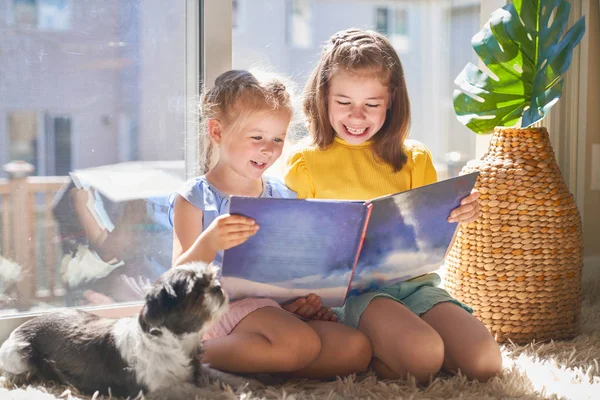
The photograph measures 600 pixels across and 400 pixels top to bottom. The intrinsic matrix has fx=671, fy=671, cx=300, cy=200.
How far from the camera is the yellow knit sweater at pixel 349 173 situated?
1465 millimetres

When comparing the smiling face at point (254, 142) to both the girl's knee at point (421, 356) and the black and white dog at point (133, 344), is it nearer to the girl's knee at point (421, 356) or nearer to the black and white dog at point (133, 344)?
the black and white dog at point (133, 344)

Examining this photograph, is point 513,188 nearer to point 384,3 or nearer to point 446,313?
point 446,313

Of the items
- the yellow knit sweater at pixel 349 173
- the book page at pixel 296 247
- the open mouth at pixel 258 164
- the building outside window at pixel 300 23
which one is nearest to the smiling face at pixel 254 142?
the open mouth at pixel 258 164

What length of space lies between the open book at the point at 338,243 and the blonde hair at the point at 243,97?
1.00 ft

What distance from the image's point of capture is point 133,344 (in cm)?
107

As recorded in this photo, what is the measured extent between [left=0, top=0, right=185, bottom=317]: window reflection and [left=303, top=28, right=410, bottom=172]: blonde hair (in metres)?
0.37

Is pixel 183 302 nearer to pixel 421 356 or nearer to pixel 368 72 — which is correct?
pixel 421 356

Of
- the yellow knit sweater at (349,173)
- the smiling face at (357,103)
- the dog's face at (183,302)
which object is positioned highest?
the smiling face at (357,103)

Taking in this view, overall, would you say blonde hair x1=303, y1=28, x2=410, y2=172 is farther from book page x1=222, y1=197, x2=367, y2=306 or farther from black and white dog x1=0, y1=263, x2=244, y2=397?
black and white dog x1=0, y1=263, x2=244, y2=397

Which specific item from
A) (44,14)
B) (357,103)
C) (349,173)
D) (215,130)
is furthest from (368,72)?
(44,14)

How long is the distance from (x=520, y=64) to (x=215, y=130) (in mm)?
747

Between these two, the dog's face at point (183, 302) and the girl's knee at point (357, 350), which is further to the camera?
the girl's knee at point (357, 350)

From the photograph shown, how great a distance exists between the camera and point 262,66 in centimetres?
151

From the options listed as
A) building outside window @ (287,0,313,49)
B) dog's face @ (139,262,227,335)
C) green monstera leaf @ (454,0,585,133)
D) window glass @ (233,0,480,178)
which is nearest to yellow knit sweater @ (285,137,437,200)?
green monstera leaf @ (454,0,585,133)
